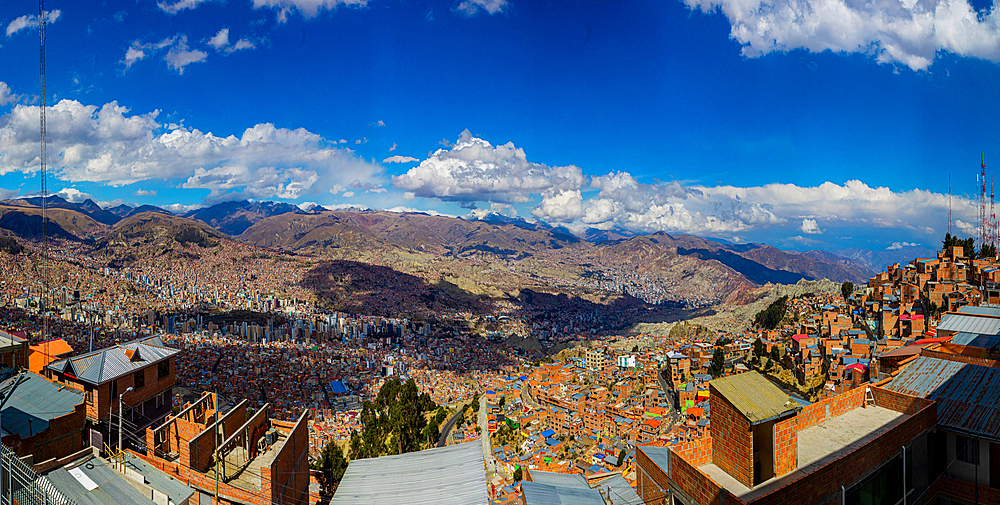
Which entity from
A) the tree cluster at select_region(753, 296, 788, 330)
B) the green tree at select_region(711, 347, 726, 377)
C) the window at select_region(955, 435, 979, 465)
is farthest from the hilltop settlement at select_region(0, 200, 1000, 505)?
the tree cluster at select_region(753, 296, 788, 330)

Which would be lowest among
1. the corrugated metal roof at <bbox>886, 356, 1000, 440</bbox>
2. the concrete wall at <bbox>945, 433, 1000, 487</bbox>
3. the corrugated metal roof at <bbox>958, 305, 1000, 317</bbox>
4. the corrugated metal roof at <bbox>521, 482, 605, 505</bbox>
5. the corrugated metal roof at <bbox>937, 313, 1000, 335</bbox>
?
the corrugated metal roof at <bbox>521, 482, 605, 505</bbox>

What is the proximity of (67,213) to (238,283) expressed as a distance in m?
66.0

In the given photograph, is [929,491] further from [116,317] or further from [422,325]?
[422,325]

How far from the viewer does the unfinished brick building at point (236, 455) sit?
6.73 meters

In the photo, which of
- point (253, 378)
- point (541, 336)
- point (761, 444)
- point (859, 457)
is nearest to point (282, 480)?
point (761, 444)

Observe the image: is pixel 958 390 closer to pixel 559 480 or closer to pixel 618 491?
pixel 618 491

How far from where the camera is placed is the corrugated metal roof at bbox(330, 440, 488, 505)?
5.47 meters

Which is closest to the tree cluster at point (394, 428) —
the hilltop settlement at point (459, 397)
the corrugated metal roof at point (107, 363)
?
the hilltop settlement at point (459, 397)

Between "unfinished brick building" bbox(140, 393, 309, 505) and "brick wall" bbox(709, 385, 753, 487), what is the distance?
5.85m

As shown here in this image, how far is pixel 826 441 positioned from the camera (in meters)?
4.78

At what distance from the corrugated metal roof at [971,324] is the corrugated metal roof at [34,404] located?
51.2 feet

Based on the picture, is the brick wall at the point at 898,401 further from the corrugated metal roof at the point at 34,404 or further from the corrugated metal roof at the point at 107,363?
the corrugated metal roof at the point at 107,363

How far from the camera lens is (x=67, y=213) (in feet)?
361

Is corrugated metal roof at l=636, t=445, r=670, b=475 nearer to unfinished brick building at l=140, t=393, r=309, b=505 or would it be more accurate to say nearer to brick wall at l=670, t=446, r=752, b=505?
brick wall at l=670, t=446, r=752, b=505
